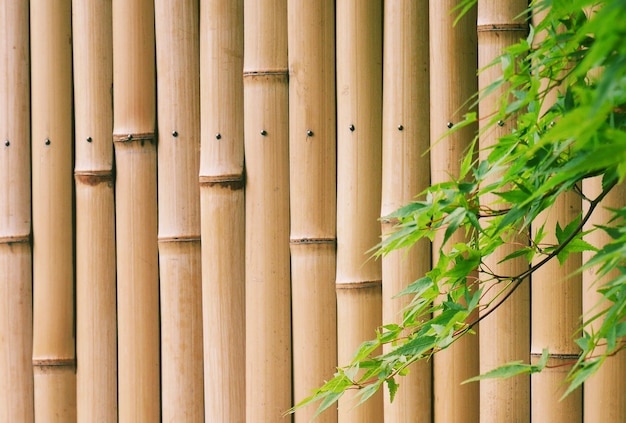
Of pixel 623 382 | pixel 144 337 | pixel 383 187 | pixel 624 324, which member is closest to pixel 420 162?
pixel 383 187

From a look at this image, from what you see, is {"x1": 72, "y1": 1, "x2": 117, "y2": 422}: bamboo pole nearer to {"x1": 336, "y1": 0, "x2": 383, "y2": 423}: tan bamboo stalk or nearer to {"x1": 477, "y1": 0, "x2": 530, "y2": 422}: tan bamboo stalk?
{"x1": 336, "y1": 0, "x2": 383, "y2": 423}: tan bamboo stalk

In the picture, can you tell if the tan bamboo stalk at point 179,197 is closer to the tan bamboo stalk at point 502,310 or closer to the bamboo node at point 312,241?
the bamboo node at point 312,241

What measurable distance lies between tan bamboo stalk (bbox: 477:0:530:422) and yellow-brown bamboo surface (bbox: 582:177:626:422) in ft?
0.30

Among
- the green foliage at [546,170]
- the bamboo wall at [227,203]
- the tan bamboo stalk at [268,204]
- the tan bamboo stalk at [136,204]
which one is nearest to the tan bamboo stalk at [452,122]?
the bamboo wall at [227,203]

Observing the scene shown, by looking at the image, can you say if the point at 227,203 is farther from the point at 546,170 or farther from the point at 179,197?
the point at 546,170

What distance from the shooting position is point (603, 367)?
3.54ft

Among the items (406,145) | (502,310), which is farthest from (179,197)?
(502,310)

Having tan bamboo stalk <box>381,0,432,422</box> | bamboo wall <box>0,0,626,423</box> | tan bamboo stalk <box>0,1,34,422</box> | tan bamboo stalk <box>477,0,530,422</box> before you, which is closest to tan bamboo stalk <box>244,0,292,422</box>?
bamboo wall <box>0,0,626,423</box>

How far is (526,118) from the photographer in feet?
2.33

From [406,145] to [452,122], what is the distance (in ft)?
0.25

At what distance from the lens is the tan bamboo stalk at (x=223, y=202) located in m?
1.25

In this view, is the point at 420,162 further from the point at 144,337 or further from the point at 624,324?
the point at 624,324

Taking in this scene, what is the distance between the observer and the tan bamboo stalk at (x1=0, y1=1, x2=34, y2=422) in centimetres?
134

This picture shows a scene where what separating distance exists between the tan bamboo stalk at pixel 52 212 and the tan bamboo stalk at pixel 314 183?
0.41 m
